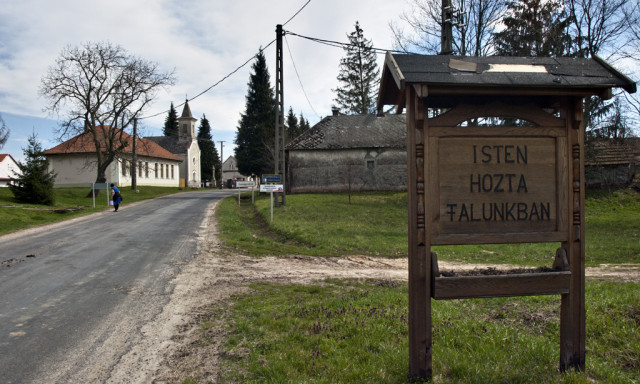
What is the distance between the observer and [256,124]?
55500 millimetres

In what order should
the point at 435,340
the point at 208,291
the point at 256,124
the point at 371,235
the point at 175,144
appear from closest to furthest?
1. the point at 435,340
2. the point at 208,291
3. the point at 371,235
4. the point at 256,124
5. the point at 175,144

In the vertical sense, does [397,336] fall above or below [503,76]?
below

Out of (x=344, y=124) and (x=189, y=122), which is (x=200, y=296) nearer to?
(x=344, y=124)

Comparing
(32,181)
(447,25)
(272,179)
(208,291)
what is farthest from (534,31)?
(32,181)

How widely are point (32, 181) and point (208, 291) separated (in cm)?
2445

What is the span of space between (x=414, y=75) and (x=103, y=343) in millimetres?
4542

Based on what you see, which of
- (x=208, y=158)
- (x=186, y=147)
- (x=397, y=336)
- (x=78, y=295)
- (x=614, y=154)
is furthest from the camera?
(x=208, y=158)

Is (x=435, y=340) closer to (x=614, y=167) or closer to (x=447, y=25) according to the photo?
(x=447, y=25)

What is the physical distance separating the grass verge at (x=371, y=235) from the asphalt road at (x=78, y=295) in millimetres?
2977

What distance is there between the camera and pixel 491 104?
13.4ft

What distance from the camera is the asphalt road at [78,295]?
4672 millimetres

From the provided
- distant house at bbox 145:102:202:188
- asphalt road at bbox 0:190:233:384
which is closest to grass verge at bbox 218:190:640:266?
asphalt road at bbox 0:190:233:384

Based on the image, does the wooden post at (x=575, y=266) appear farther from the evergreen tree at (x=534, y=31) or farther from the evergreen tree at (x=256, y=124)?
the evergreen tree at (x=256, y=124)

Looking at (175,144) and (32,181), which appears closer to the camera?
(32,181)
